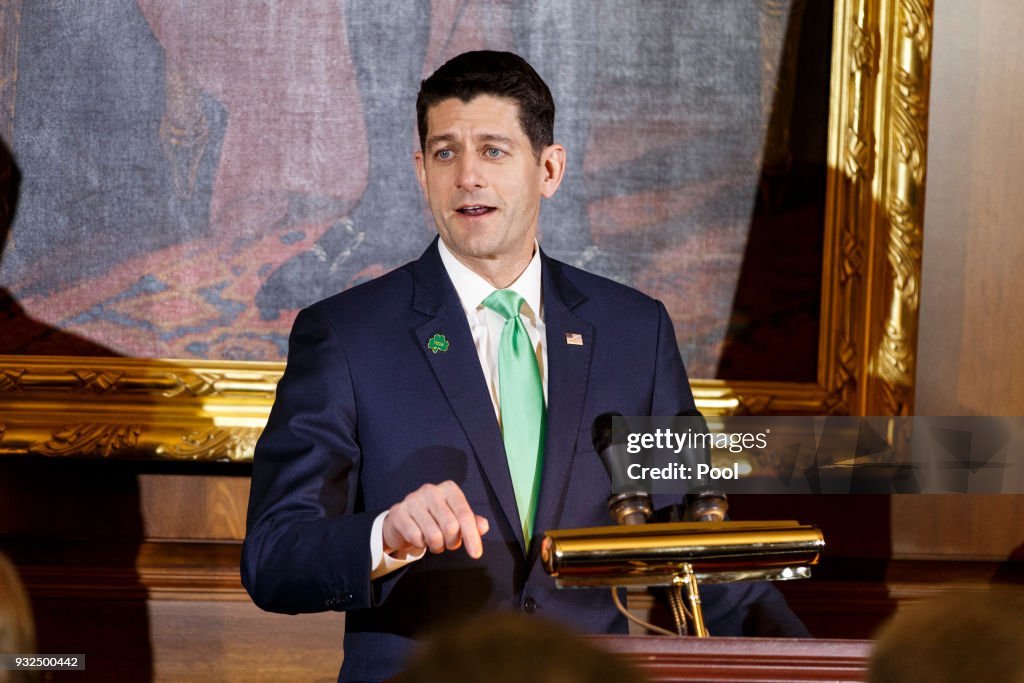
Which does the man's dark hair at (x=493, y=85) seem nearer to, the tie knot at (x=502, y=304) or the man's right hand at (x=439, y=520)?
the tie knot at (x=502, y=304)

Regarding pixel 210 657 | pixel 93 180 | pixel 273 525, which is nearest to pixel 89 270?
pixel 93 180

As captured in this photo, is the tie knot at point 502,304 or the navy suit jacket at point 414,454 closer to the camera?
the navy suit jacket at point 414,454

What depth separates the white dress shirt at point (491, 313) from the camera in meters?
1.98

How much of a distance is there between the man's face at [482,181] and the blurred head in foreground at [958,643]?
1325mm

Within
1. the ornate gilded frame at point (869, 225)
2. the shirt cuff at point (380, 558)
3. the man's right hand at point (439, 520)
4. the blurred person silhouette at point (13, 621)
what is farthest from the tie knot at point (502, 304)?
the blurred person silhouette at point (13, 621)

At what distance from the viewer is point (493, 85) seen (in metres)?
2.01

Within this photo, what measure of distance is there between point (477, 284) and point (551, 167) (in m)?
0.27

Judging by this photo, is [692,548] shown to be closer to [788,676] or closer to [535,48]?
[788,676]

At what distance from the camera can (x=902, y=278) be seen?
8.70 feet

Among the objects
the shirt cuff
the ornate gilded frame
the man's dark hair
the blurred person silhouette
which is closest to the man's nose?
the man's dark hair

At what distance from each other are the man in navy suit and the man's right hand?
18cm

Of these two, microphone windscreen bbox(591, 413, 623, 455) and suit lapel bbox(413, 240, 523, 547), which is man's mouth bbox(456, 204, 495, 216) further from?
microphone windscreen bbox(591, 413, 623, 455)

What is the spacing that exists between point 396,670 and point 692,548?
63 centimetres

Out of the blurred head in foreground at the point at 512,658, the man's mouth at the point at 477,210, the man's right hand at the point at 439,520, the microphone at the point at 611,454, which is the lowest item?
the microphone at the point at 611,454
